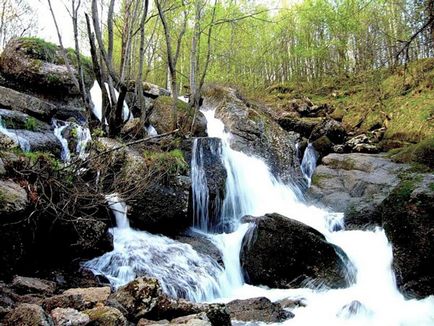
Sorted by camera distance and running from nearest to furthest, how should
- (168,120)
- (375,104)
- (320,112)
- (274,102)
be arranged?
(168,120) < (375,104) < (320,112) < (274,102)

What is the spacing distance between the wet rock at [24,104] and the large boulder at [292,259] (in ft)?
22.2

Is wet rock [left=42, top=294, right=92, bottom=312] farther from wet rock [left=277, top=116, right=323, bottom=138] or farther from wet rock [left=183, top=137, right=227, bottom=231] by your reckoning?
wet rock [left=277, top=116, right=323, bottom=138]

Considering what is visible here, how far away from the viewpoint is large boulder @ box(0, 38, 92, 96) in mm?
12344

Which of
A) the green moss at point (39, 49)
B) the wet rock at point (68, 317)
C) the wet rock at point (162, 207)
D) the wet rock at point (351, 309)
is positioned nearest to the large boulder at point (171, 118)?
the wet rock at point (162, 207)

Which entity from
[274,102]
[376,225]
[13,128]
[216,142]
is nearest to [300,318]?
[376,225]

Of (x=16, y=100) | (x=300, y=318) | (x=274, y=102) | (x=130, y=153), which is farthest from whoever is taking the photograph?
(x=274, y=102)

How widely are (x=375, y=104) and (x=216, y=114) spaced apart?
24.3ft

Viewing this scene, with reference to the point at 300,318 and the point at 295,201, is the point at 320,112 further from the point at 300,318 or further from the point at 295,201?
the point at 300,318

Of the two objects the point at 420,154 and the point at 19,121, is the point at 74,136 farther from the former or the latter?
the point at 420,154

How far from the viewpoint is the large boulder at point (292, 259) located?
24.5ft

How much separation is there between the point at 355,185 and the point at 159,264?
21.8 ft

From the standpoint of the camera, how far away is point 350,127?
1756 centimetres

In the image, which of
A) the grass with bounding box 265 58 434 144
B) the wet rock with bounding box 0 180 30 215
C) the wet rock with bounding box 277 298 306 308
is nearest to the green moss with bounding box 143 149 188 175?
the wet rock with bounding box 0 180 30 215

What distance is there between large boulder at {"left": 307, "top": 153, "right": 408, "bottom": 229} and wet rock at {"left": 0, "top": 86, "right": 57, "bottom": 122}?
7.81 meters
